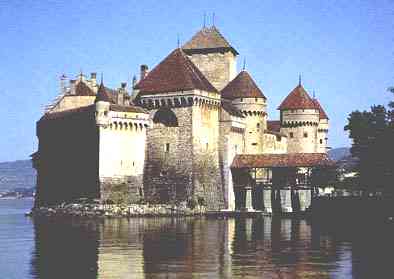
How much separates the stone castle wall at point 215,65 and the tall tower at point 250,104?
2037 millimetres

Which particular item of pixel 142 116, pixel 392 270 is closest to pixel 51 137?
pixel 142 116

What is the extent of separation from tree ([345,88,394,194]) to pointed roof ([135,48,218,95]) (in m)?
13.1

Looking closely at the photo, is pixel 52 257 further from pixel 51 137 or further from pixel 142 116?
pixel 51 137

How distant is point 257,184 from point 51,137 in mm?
18582

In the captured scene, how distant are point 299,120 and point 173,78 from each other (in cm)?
2196

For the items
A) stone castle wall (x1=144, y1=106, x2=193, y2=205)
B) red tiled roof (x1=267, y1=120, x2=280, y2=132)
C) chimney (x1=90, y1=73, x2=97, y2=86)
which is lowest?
stone castle wall (x1=144, y1=106, x2=193, y2=205)

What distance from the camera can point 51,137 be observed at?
7431cm

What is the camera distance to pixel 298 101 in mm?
87812

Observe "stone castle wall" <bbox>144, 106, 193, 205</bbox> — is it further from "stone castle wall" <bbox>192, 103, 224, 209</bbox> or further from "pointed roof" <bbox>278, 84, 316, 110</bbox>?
"pointed roof" <bbox>278, 84, 316, 110</bbox>

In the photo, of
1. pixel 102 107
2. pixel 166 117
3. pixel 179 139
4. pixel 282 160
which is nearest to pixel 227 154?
pixel 282 160

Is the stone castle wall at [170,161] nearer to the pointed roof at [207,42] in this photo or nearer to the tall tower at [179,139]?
the tall tower at [179,139]

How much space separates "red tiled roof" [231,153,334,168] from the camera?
6925cm

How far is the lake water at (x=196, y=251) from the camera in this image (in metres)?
31.7

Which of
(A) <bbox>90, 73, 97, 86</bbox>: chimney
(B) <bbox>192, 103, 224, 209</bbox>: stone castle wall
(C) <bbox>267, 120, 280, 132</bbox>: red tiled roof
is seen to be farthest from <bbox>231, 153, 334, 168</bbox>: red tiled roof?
(C) <bbox>267, 120, 280, 132</bbox>: red tiled roof
